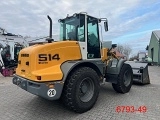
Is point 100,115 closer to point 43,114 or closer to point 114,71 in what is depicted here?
point 43,114

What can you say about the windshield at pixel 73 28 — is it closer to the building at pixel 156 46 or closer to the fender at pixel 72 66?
the fender at pixel 72 66

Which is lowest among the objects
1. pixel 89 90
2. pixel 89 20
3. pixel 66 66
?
pixel 89 90

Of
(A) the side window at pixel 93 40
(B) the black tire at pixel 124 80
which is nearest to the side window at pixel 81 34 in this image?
(A) the side window at pixel 93 40

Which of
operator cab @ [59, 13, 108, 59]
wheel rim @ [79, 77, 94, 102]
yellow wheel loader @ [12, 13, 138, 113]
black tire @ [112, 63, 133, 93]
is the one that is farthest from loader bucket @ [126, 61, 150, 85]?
wheel rim @ [79, 77, 94, 102]

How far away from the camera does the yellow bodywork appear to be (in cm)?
403

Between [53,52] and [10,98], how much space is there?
2988 mm

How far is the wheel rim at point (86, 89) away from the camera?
4.72 meters

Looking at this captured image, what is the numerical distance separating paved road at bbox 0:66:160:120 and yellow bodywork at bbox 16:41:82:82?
1.06 m

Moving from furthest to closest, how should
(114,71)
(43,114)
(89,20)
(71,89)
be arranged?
(114,71), (89,20), (43,114), (71,89)

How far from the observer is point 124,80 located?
646cm

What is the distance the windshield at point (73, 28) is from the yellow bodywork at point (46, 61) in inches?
22.0

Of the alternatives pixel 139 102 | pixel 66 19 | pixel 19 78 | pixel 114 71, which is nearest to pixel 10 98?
pixel 19 78

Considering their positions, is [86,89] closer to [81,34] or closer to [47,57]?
[47,57]

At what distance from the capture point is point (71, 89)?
4246mm
